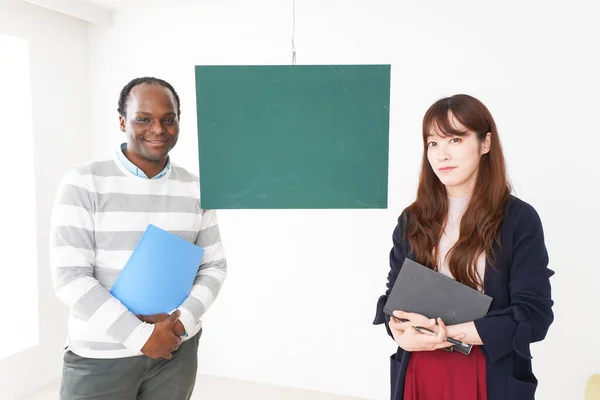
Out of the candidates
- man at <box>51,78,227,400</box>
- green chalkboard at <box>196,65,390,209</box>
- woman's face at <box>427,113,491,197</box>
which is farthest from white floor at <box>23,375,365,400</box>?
woman's face at <box>427,113,491,197</box>

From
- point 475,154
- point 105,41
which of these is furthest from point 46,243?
point 475,154

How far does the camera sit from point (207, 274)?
158 cm

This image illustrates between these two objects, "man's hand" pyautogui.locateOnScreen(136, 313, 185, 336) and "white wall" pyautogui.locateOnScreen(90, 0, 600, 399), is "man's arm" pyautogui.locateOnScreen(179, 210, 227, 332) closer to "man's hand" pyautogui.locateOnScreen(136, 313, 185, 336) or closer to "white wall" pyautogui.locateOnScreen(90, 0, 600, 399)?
"man's hand" pyautogui.locateOnScreen(136, 313, 185, 336)

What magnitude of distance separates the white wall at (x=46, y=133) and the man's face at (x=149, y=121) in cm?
181

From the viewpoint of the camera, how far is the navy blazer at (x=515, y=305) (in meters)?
1.29

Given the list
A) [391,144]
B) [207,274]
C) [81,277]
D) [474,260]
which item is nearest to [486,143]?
[474,260]

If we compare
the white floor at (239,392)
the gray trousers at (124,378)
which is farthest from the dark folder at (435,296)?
the white floor at (239,392)

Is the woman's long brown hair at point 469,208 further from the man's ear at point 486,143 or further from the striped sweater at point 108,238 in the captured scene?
the striped sweater at point 108,238

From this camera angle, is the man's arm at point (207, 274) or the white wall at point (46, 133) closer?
the man's arm at point (207, 274)

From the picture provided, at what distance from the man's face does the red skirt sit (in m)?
0.97

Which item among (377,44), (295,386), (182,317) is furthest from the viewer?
(295,386)

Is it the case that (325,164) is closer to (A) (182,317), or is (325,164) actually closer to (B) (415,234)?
(B) (415,234)

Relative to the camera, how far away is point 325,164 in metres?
1.48

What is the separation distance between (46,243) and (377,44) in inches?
91.5
